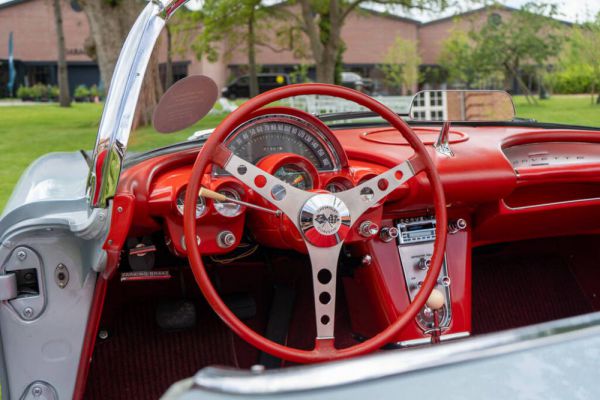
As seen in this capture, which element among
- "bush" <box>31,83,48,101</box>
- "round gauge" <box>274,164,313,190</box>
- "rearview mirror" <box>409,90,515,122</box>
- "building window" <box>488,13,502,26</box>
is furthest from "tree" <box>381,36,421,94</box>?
"round gauge" <box>274,164,313,190</box>

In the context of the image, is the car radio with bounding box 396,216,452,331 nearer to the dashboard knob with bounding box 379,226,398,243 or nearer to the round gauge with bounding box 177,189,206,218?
the dashboard knob with bounding box 379,226,398,243

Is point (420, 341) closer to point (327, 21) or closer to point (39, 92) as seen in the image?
point (327, 21)

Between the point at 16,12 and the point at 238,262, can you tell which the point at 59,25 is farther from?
the point at 238,262

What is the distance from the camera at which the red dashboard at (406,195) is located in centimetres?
214

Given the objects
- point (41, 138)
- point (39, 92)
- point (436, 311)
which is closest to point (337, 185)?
point (436, 311)

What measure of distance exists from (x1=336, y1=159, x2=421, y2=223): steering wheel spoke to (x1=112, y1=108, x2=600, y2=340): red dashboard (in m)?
0.14

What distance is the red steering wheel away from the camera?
6.20ft

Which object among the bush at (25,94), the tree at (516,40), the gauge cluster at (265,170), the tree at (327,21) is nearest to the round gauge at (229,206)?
the gauge cluster at (265,170)

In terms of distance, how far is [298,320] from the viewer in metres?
3.19

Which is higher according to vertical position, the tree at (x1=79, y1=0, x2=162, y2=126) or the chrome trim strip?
the tree at (x1=79, y1=0, x2=162, y2=126)

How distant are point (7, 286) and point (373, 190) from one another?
1066mm

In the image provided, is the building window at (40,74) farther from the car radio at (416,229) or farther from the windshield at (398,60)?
the car radio at (416,229)

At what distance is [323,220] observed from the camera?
1939mm

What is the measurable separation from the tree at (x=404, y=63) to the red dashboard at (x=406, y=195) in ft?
116
